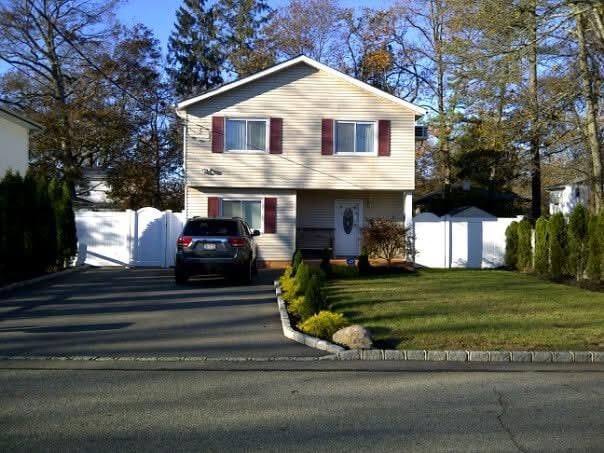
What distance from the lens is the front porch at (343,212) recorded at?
2747cm

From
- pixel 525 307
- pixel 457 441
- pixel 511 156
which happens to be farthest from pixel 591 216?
pixel 457 441

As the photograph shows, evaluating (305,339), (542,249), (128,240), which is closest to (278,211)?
(128,240)

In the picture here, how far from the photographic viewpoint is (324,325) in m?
11.4

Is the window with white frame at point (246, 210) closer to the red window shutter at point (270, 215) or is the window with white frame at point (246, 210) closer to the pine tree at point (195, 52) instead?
the red window shutter at point (270, 215)

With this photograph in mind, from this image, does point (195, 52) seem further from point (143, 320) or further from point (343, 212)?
point (143, 320)

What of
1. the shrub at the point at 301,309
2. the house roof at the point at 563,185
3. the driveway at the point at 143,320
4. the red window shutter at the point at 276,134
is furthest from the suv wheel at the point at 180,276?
the house roof at the point at 563,185

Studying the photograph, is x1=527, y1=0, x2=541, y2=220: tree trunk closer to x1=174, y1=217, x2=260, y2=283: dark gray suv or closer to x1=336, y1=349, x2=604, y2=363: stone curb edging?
x1=336, y1=349, x2=604, y2=363: stone curb edging

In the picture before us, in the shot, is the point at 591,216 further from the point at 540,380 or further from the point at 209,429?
the point at 209,429

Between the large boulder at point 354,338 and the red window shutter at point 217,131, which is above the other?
the red window shutter at point 217,131

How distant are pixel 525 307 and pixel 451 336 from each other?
13.3ft

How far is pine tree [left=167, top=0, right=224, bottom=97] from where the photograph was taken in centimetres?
4984

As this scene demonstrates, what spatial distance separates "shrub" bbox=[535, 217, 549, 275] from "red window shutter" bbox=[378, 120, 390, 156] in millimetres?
5938

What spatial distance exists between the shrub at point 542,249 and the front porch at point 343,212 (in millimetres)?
5945

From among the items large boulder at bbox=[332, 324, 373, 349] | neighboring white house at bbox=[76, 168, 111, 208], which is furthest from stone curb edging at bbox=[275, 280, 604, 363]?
neighboring white house at bbox=[76, 168, 111, 208]
